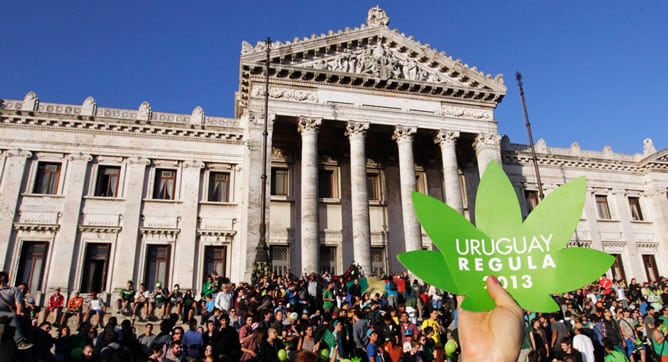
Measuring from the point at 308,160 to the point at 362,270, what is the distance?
19.7ft

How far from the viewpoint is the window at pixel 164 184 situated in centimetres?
2470

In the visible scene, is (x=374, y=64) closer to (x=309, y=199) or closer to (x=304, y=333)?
(x=309, y=199)

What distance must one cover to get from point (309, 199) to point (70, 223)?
1183 centimetres

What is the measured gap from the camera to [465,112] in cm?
2672

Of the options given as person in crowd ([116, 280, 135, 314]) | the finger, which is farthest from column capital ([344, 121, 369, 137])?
the finger

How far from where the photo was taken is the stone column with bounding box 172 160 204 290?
76.5ft

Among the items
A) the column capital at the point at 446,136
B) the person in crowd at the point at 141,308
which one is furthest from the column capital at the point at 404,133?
the person in crowd at the point at 141,308

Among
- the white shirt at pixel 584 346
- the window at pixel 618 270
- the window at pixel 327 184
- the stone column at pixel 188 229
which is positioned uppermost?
the window at pixel 327 184

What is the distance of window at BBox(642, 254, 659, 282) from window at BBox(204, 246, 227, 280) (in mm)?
27251

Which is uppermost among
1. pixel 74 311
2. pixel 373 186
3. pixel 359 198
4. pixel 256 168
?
pixel 373 186

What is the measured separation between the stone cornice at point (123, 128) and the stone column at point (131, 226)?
1.63 metres

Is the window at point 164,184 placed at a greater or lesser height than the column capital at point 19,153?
lesser

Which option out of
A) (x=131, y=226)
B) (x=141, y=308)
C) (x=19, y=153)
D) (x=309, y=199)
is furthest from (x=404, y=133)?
(x=19, y=153)

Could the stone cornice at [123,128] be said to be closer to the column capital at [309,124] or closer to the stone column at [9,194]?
the stone column at [9,194]
